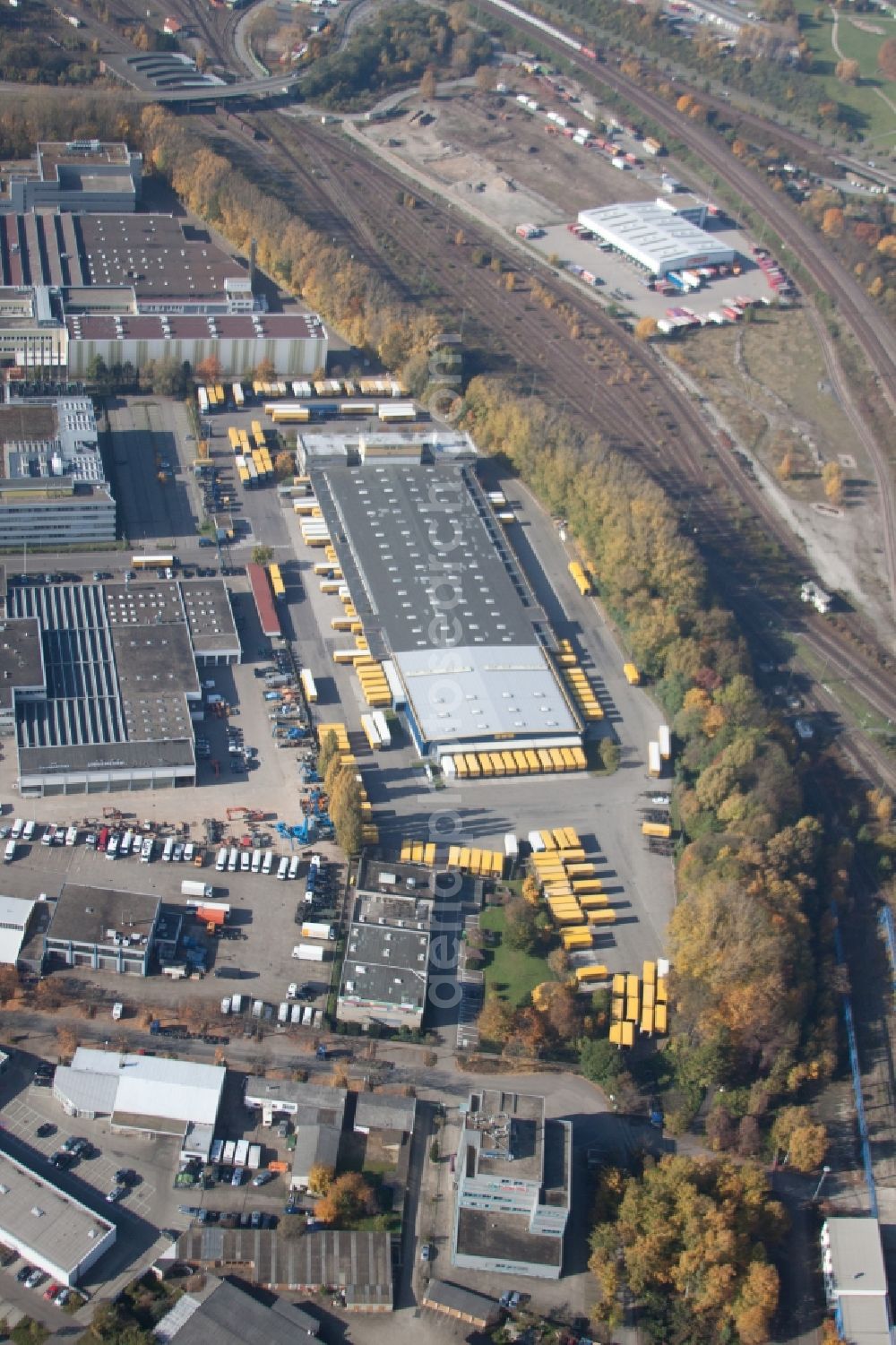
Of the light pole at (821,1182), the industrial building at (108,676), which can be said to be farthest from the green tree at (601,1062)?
the industrial building at (108,676)

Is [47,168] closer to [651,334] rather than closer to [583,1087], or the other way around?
[651,334]

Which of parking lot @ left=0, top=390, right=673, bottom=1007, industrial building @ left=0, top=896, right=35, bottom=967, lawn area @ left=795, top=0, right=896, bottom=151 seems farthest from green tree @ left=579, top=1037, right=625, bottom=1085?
lawn area @ left=795, top=0, right=896, bottom=151

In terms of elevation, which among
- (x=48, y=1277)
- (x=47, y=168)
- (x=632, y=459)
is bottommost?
(x=48, y=1277)

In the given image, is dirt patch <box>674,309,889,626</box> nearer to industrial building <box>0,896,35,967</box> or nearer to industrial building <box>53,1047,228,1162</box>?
industrial building <box>53,1047,228,1162</box>

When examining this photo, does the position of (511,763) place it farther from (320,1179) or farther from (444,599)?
(320,1179)

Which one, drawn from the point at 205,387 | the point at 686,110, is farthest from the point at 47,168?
the point at 686,110

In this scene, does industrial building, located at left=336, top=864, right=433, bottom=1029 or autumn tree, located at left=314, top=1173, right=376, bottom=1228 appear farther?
industrial building, located at left=336, top=864, right=433, bottom=1029

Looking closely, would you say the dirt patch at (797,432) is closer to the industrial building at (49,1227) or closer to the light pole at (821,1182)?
the light pole at (821,1182)

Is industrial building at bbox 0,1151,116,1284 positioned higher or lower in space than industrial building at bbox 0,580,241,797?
lower
